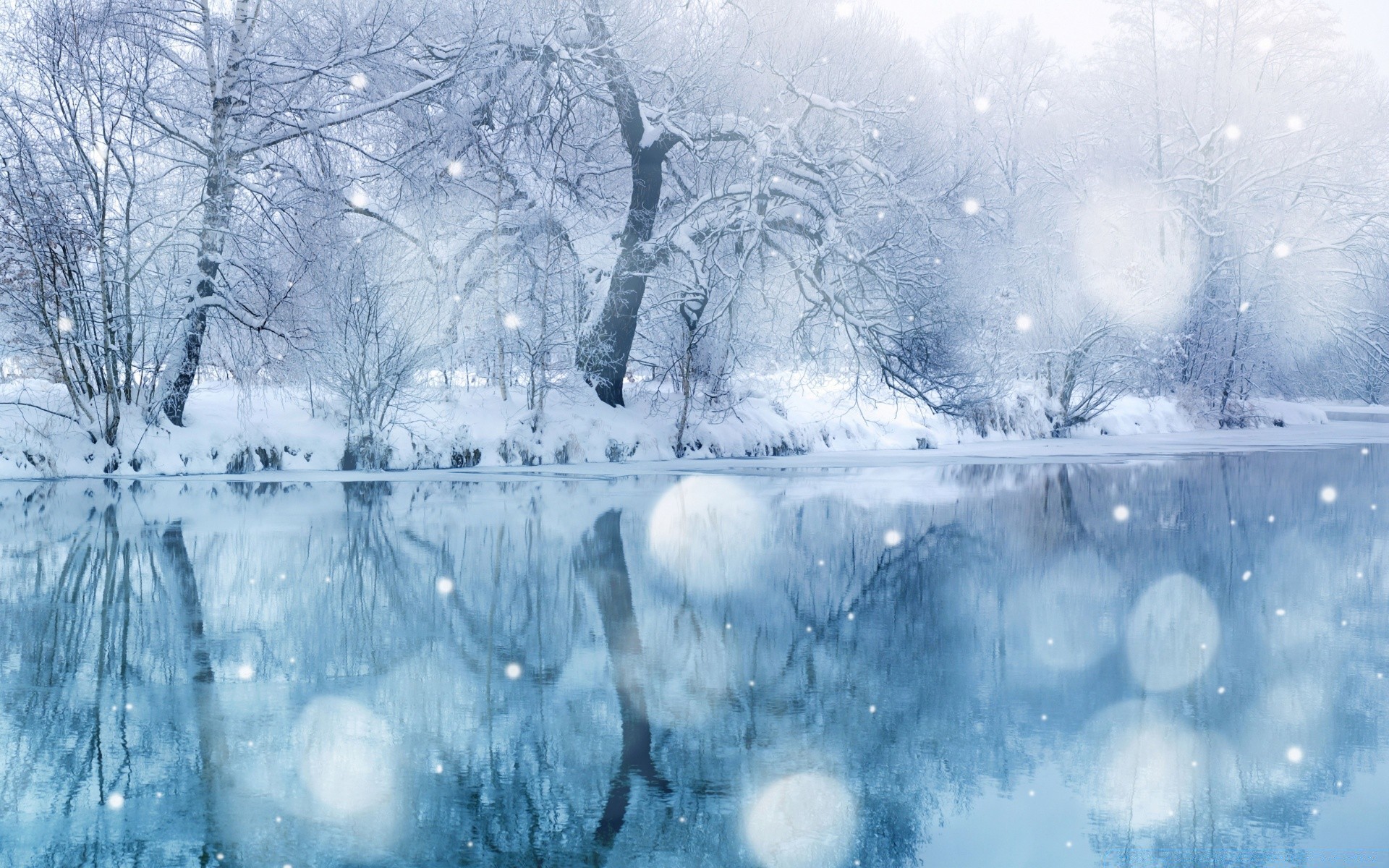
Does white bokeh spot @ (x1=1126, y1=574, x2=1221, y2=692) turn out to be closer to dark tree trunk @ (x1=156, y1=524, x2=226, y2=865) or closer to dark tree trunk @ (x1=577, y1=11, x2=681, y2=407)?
dark tree trunk @ (x1=156, y1=524, x2=226, y2=865)

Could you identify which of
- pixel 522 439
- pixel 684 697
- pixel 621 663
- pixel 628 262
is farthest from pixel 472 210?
pixel 684 697

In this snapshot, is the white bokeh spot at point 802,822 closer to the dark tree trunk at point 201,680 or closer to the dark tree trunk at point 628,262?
the dark tree trunk at point 201,680

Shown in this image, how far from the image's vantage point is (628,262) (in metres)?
22.1

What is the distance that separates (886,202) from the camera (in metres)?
21.7

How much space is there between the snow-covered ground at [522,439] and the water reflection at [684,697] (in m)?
7.06

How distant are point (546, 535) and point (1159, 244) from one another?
Result: 29.1m

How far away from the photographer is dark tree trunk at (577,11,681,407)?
21516mm

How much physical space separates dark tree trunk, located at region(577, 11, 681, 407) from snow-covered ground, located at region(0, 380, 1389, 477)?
0.68 metres

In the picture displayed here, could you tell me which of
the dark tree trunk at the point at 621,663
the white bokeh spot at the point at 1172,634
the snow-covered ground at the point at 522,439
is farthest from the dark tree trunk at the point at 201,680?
the snow-covered ground at the point at 522,439

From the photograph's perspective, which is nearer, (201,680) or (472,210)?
(201,680)

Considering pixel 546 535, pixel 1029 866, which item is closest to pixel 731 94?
pixel 546 535

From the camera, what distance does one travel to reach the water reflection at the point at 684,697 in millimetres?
4043

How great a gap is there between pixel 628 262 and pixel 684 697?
1697 centimetres

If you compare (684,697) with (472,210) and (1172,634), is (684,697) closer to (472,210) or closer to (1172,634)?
(1172,634)
